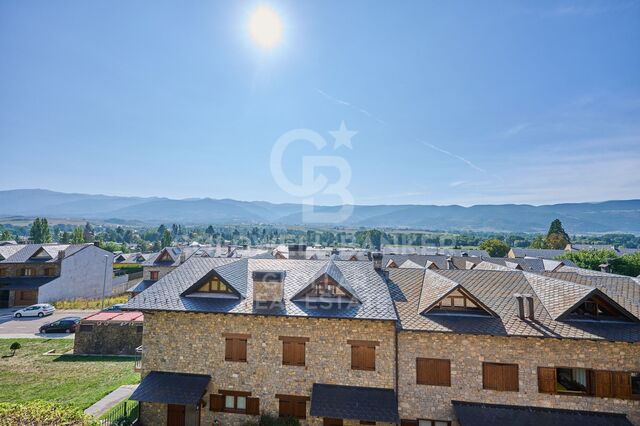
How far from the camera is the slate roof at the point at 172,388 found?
1700 cm

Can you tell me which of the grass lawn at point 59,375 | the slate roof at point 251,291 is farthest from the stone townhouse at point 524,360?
the grass lawn at point 59,375

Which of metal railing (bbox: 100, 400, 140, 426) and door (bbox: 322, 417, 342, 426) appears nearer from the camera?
door (bbox: 322, 417, 342, 426)

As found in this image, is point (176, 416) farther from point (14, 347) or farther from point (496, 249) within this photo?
point (496, 249)

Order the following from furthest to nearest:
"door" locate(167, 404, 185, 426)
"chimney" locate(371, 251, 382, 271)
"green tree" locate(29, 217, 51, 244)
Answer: "green tree" locate(29, 217, 51, 244), "chimney" locate(371, 251, 382, 271), "door" locate(167, 404, 185, 426)

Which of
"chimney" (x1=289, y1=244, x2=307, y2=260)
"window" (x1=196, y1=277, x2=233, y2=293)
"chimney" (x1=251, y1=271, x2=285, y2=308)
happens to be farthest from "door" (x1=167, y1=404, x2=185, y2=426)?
"chimney" (x1=289, y1=244, x2=307, y2=260)

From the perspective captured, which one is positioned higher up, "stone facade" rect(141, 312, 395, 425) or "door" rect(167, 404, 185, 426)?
"stone facade" rect(141, 312, 395, 425)

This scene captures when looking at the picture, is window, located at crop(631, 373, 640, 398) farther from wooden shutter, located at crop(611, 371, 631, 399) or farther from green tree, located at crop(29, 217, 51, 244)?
green tree, located at crop(29, 217, 51, 244)

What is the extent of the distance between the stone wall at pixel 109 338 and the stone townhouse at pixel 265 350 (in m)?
13.9

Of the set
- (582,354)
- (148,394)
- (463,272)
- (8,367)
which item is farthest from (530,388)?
(8,367)

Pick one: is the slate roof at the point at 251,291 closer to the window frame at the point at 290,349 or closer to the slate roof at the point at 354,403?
the window frame at the point at 290,349

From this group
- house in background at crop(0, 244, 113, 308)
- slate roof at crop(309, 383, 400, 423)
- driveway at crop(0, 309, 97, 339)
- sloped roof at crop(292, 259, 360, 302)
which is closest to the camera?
slate roof at crop(309, 383, 400, 423)

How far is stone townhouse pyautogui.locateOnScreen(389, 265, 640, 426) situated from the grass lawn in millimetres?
21007

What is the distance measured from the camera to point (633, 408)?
16.1 meters

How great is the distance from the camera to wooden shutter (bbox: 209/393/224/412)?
18.3m
